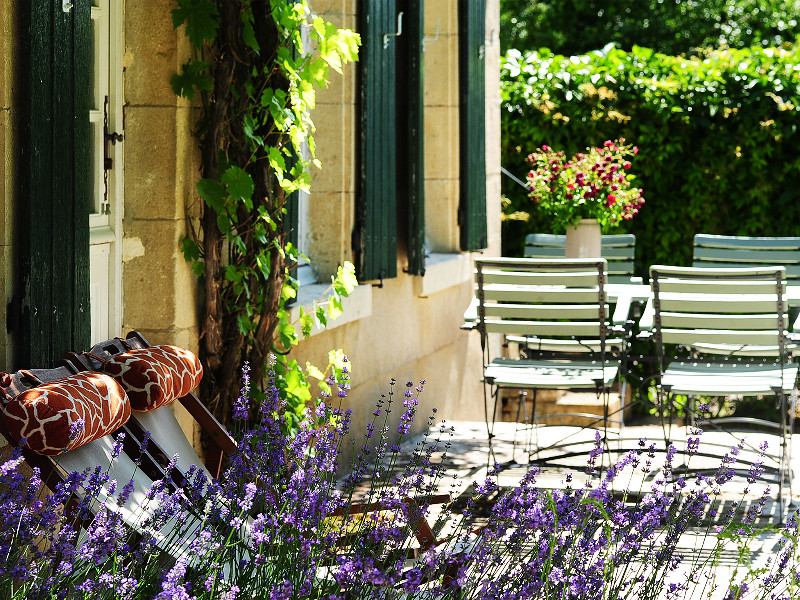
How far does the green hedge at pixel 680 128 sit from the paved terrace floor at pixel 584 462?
6.55ft

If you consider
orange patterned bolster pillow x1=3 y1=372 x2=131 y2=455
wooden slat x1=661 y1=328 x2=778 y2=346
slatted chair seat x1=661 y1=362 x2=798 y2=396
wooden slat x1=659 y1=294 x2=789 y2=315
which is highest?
wooden slat x1=659 y1=294 x2=789 y2=315

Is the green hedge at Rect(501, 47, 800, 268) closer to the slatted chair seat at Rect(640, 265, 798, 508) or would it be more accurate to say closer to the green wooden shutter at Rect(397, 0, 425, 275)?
the green wooden shutter at Rect(397, 0, 425, 275)

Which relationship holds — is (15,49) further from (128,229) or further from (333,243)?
A: (333,243)

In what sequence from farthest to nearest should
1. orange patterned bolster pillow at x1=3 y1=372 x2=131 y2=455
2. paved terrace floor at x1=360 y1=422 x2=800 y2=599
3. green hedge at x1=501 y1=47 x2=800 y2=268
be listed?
green hedge at x1=501 y1=47 x2=800 y2=268, paved terrace floor at x1=360 y1=422 x2=800 y2=599, orange patterned bolster pillow at x1=3 y1=372 x2=131 y2=455

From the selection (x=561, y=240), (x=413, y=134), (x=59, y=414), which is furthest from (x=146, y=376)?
(x=561, y=240)

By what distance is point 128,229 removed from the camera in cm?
385

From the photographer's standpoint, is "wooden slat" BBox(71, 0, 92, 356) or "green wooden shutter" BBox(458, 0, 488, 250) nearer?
"wooden slat" BBox(71, 0, 92, 356)

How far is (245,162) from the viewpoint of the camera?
157 inches

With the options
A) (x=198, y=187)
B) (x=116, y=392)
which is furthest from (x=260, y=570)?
(x=198, y=187)

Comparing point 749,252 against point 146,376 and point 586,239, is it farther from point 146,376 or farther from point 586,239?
point 146,376

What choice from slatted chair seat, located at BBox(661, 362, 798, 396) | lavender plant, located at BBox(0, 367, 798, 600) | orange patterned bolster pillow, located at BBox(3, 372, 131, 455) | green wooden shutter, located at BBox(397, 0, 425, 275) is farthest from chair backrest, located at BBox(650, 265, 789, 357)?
orange patterned bolster pillow, located at BBox(3, 372, 131, 455)

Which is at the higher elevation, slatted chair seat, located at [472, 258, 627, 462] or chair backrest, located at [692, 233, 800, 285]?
chair backrest, located at [692, 233, 800, 285]

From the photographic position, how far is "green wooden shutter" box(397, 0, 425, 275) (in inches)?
242

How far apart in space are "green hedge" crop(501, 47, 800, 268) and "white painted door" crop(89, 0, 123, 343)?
5202 millimetres
